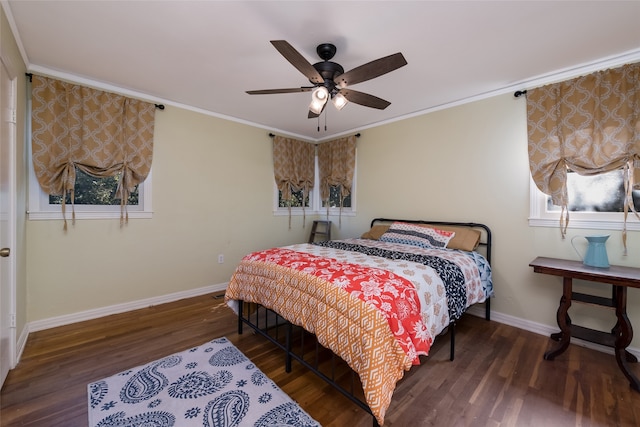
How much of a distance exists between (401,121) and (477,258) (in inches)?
78.2

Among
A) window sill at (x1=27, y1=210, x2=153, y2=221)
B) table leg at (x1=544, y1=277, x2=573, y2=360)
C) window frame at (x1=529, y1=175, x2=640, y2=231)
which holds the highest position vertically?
window frame at (x1=529, y1=175, x2=640, y2=231)

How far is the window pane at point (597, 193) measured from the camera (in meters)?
2.18

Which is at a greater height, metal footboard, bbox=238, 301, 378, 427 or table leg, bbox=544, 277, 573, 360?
table leg, bbox=544, 277, 573, 360

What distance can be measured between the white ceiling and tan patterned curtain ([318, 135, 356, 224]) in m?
1.30

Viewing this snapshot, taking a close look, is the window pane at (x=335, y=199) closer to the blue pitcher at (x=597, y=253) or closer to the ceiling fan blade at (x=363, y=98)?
the ceiling fan blade at (x=363, y=98)

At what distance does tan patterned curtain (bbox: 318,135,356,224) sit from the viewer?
4.07m

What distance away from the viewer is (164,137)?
3.09 m

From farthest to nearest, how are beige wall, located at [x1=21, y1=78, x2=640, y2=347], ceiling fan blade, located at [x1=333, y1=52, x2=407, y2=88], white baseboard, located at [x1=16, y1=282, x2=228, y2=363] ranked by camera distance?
beige wall, located at [x1=21, y1=78, x2=640, y2=347]
white baseboard, located at [x1=16, y1=282, x2=228, y2=363]
ceiling fan blade, located at [x1=333, y1=52, x2=407, y2=88]

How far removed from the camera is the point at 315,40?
6.34 feet

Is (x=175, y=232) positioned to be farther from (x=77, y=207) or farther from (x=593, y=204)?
(x=593, y=204)

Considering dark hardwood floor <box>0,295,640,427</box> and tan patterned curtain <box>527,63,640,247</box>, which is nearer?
dark hardwood floor <box>0,295,640,427</box>

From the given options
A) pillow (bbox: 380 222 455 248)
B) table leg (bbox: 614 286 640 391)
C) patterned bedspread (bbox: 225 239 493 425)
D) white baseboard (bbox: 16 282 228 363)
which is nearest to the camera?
patterned bedspread (bbox: 225 239 493 425)

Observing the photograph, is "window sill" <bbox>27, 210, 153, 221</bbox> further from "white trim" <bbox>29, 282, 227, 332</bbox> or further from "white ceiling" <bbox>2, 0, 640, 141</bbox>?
"white ceiling" <bbox>2, 0, 640, 141</bbox>

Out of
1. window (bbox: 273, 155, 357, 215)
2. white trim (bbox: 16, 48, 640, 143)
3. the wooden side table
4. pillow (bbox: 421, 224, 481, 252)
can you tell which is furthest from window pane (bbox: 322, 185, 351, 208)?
the wooden side table
